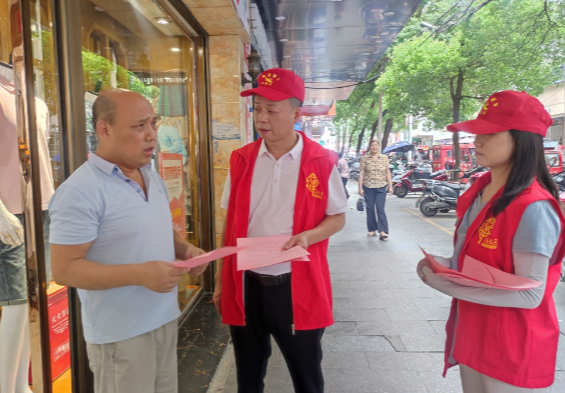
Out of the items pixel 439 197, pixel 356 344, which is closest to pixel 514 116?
pixel 356 344

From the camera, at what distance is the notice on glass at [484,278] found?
1505 millimetres

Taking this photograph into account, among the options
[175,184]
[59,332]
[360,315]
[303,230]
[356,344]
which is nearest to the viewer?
[303,230]

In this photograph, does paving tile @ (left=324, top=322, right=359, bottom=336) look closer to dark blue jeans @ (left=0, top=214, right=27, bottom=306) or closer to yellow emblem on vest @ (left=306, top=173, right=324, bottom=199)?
yellow emblem on vest @ (left=306, top=173, right=324, bottom=199)

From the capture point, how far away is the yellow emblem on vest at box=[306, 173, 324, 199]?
2102 millimetres

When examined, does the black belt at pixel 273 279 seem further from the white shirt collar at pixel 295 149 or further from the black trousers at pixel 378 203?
the black trousers at pixel 378 203

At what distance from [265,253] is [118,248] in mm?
616

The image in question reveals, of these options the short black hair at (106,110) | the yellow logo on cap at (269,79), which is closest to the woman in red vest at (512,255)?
the yellow logo on cap at (269,79)

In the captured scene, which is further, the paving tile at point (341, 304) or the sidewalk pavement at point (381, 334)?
the paving tile at point (341, 304)

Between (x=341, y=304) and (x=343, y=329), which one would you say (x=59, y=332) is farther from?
(x=341, y=304)

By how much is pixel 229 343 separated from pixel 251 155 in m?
2.24

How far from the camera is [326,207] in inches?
85.2

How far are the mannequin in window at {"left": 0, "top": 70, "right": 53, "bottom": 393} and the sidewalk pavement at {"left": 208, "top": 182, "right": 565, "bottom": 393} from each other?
1363 mm

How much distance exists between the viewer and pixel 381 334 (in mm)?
3924

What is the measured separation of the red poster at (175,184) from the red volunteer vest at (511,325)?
2974mm
